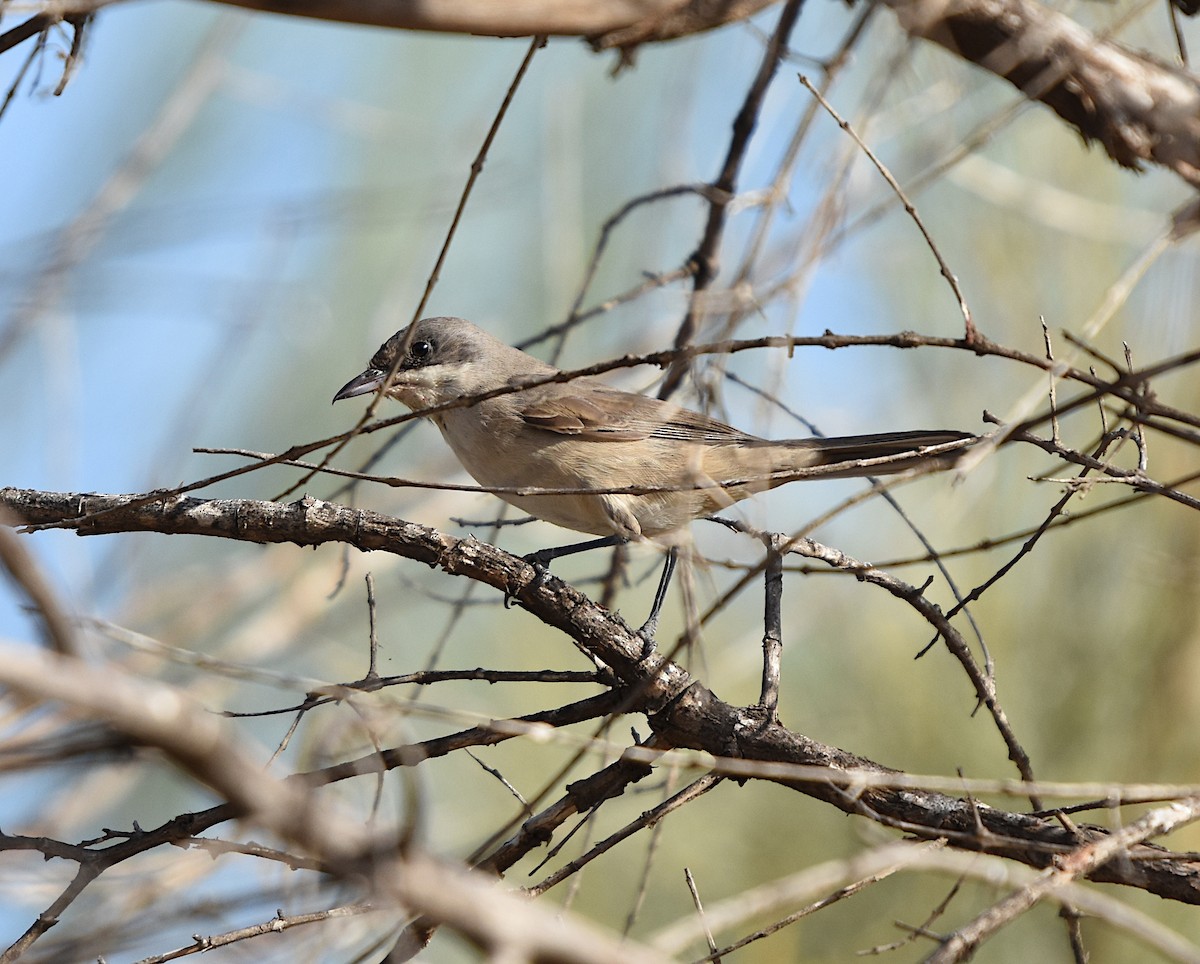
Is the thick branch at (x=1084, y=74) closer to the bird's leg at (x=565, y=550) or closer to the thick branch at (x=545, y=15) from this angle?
the thick branch at (x=545, y=15)

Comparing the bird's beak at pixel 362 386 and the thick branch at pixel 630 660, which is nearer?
the thick branch at pixel 630 660

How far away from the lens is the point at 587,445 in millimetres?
4734

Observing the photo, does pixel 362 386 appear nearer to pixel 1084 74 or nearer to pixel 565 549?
pixel 565 549

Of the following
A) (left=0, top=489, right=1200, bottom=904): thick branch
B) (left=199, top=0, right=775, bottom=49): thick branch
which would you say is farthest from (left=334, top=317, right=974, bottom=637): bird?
(left=199, top=0, right=775, bottom=49): thick branch

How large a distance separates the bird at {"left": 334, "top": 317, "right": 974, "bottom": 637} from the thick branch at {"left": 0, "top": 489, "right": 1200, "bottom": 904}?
1.33m

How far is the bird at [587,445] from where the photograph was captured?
4281 millimetres

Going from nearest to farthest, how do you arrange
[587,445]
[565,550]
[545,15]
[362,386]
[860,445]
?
[545,15] < [860,445] < [565,550] < [362,386] < [587,445]

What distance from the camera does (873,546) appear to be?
5.46 metres

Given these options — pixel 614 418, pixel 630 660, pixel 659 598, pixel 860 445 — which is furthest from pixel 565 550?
pixel 630 660

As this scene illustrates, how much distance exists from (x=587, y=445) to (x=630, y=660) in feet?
6.72

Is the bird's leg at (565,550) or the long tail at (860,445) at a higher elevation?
the long tail at (860,445)

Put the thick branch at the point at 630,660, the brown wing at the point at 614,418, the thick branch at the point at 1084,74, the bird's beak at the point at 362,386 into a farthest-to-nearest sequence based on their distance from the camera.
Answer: the brown wing at the point at 614,418, the bird's beak at the point at 362,386, the thick branch at the point at 1084,74, the thick branch at the point at 630,660

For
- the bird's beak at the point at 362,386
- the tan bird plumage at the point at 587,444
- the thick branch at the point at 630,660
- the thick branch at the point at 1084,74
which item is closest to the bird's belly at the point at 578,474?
the tan bird plumage at the point at 587,444

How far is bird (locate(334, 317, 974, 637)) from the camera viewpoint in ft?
14.0
